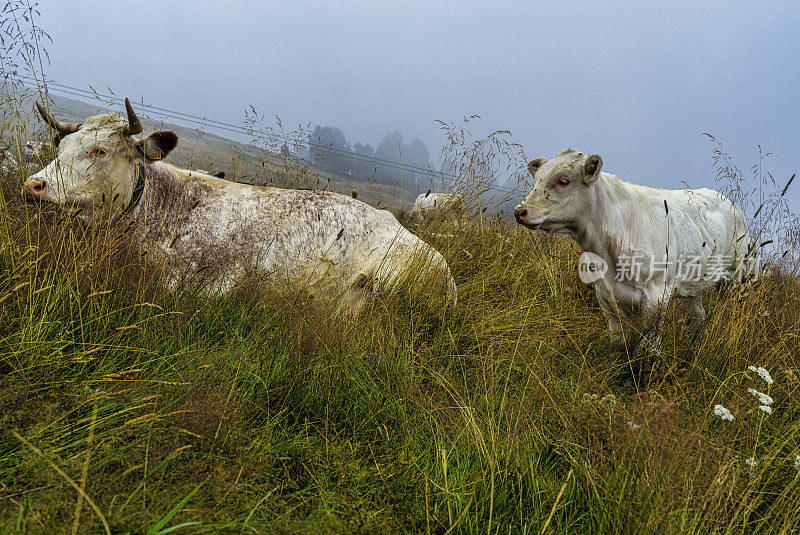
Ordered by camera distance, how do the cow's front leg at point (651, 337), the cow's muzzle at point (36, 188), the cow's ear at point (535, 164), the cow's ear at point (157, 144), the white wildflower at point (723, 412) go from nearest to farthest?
the white wildflower at point (723, 412) → the cow's muzzle at point (36, 188) → the cow's front leg at point (651, 337) → the cow's ear at point (157, 144) → the cow's ear at point (535, 164)

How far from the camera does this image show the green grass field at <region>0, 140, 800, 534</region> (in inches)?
69.6

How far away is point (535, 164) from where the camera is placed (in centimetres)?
504

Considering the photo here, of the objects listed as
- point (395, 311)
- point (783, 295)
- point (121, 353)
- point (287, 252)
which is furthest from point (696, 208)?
point (121, 353)

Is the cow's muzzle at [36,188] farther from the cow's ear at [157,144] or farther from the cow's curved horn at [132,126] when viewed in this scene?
the cow's ear at [157,144]

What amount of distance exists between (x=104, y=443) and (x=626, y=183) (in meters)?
4.96

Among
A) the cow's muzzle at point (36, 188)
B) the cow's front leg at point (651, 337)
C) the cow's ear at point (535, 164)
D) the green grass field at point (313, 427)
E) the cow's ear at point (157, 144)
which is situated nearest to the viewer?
the green grass field at point (313, 427)

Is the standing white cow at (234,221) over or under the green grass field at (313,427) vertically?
over

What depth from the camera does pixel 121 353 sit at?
248 centimetres

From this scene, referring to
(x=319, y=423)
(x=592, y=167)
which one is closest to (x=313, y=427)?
(x=319, y=423)

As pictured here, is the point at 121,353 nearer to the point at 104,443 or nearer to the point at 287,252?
the point at 104,443

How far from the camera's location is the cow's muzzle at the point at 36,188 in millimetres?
3477

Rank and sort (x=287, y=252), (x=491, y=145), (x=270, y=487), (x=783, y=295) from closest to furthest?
(x=270, y=487)
(x=287, y=252)
(x=783, y=295)
(x=491, y=145)

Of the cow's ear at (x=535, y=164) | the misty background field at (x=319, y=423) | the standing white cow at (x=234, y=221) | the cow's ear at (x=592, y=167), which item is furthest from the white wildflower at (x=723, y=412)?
the cow's ear at (x=535, y=164)

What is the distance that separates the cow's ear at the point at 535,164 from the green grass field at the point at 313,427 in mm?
2175
